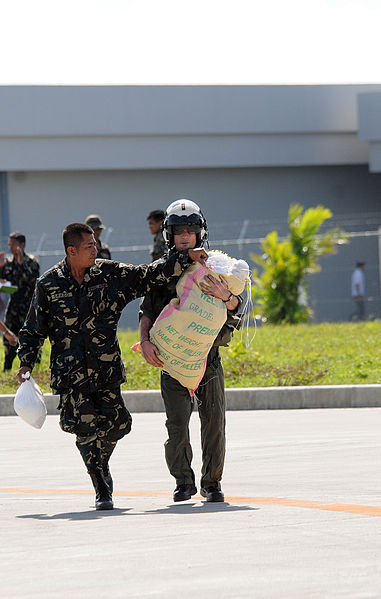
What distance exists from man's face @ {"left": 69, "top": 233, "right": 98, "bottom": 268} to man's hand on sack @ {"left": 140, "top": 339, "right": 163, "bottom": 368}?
0.58 meters

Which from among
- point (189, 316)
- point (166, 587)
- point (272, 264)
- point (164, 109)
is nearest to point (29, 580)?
point (166, 587)

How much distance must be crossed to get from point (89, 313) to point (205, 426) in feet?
3.29

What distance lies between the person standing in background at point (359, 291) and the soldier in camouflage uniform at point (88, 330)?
2222cm

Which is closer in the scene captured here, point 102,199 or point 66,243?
point 66,243

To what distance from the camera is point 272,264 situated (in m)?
26.8

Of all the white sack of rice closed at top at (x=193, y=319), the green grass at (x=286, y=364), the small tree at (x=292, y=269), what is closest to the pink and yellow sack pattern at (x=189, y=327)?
the white sack of rice closed at top at (x=193, y=319)

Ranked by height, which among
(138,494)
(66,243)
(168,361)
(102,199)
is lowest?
(138,494)

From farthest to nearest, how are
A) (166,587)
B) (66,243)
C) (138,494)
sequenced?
(138,494), (66,243), (166,587)

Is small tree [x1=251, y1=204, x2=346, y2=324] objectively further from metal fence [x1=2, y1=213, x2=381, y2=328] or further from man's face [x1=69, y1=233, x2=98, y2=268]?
man's face [x1=69, y1=233, x2=98, y2=268]

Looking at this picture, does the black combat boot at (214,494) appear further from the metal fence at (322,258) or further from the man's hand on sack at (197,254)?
the metal fence at (322,258)

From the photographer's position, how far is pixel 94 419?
7.43 m

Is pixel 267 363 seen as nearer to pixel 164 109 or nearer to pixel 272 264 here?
pixel 272 264

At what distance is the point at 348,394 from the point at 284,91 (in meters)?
22.8

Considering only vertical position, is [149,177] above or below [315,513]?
above
